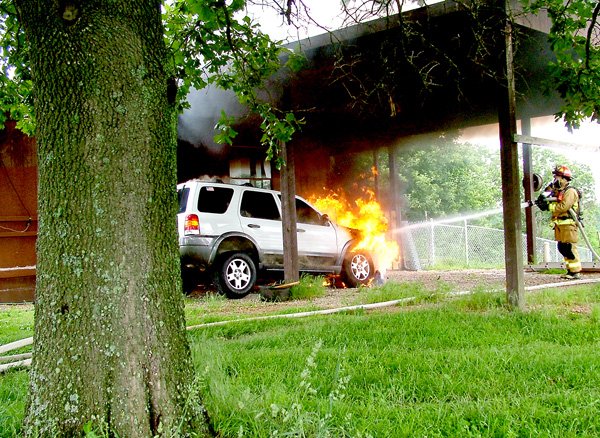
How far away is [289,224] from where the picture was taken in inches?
349

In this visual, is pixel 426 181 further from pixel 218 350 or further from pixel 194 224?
pixel 218 350

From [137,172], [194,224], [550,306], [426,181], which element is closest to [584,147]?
[550,306]

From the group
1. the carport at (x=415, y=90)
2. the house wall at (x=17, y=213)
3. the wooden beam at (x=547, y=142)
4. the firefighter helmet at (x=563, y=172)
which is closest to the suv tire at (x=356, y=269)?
the carport at (x=415, y=90)

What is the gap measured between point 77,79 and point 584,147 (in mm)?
7405

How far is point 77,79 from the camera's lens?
217 cm

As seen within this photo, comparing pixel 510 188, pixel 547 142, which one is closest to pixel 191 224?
pixel 510 188

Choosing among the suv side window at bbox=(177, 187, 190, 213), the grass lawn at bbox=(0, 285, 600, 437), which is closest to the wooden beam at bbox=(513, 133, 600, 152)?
the grass lawn at bbox=(0, 285, 600, 437)

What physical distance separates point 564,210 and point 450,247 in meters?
8.70

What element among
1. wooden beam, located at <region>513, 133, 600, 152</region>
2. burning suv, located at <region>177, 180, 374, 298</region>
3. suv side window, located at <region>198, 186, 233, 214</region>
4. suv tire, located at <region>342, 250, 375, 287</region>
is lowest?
suv tire, located at <region>342, 250, 375, 287</region>

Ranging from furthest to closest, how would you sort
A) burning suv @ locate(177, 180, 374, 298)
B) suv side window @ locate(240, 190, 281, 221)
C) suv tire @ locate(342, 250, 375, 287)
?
suv tire @ locate(342, 250, 375, 287) < suv side window @ locate(240, 190, 281, 221) < burning suv @ locate(177, 180, 374, 298)

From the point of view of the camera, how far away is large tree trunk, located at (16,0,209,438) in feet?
6.86

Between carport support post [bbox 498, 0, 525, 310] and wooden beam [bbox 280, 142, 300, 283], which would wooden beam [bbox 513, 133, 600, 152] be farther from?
wooden beam [bbox 280, 142, 300, 283]

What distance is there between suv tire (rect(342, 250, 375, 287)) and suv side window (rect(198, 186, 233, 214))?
2844mm

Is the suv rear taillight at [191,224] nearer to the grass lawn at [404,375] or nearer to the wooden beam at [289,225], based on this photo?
the wooden beam at [289,225]
